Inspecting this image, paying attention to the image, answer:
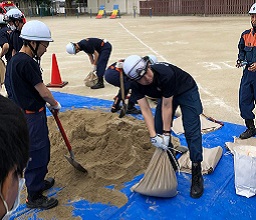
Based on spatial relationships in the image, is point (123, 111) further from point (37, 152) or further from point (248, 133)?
point (37, 152)

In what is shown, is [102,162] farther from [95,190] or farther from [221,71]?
[221,71]

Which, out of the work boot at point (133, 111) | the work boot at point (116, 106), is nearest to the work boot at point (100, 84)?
the work boot at point (116, 106)

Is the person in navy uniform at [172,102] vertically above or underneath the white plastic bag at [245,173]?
above

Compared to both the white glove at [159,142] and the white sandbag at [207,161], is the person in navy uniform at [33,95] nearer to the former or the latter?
the white glove at [159,142]

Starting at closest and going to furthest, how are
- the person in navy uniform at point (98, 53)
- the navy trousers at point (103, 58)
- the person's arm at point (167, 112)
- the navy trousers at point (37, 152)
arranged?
the navy trousers at point (37, 152), the person's arm at point (167, 112), the person in navy uniform at point (98, 53), the navy trousers at point (103, 58)

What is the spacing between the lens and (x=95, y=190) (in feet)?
11.2

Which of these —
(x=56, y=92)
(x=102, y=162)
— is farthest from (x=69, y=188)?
(x=56, y=92)

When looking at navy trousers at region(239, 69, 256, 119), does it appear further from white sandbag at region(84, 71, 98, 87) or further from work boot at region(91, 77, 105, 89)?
white sandbag at region(84, 71, 98, 87)

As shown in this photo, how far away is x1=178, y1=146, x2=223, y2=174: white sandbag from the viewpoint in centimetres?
366

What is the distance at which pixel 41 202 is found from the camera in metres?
3.17

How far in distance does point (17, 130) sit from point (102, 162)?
10.1 ft

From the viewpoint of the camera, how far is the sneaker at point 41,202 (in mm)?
3159

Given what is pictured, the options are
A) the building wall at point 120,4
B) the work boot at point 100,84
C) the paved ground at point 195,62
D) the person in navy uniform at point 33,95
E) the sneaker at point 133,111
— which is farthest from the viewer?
the building wall at point 120,4

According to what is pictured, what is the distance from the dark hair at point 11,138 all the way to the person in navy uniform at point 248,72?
12.6 ft
